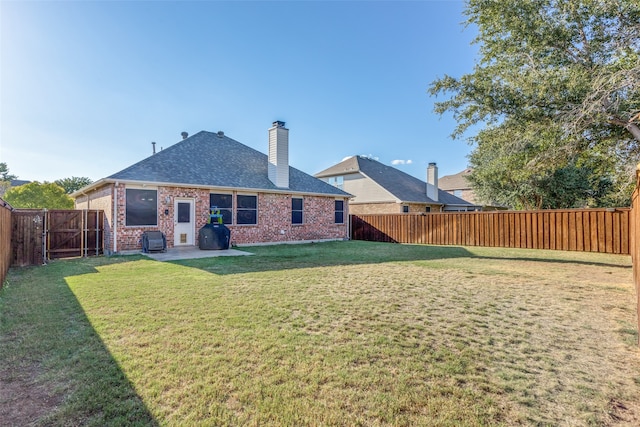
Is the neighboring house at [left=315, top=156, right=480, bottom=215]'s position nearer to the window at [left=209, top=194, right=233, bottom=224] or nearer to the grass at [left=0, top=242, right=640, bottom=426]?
the window at [left=209, top=194, right=233, bottom=224]

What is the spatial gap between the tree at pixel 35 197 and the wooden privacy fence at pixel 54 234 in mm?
11841

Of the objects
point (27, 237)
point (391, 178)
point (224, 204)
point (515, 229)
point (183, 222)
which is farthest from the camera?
point (391, 178)

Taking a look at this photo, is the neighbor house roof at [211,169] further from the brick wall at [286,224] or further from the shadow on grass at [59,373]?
the shadow on grass at [59,373]

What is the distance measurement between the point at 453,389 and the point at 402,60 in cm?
1424

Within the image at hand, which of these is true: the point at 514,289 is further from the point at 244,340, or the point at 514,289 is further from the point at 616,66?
the point at 616,66

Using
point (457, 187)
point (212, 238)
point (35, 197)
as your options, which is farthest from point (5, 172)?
point (457, 187)

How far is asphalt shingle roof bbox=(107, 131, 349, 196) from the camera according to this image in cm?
1185

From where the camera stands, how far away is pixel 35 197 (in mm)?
18719

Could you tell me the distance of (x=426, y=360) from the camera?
2.88 m

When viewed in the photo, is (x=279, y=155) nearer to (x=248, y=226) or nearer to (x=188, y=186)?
(x=248, y=226)

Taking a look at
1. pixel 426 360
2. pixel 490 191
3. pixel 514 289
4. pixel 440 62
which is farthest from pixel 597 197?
pixel 426 360

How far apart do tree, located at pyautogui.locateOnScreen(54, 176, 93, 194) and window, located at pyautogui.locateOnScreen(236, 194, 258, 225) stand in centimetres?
2614

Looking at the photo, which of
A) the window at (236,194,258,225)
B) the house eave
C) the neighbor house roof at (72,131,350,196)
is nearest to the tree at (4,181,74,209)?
the house eave

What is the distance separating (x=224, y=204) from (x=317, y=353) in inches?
437
